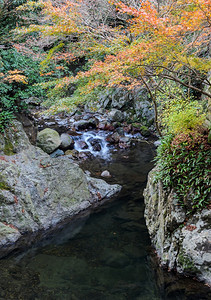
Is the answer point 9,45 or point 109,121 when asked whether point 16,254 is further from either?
point 109,121

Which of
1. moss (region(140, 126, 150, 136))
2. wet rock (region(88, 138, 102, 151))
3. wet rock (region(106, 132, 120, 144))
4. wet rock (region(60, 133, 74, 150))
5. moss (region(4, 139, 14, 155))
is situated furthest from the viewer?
moss (region(140, 126, 150, 136))

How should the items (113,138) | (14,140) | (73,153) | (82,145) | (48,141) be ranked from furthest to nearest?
1. (113,138)
2. (82,145)
3. (73,153)
4. (48,141)
5. (14,140)

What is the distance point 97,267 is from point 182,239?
2284 millimetres

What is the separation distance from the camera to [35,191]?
320 inches

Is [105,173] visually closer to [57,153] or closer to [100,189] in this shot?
[100,189]

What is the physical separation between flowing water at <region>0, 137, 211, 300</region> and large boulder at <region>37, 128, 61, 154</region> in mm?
6834

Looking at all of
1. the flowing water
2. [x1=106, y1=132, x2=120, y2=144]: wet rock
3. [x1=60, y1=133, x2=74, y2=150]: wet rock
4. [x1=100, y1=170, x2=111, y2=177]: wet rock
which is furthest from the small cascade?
the flowing water

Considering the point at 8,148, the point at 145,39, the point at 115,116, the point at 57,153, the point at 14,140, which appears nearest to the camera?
the point at 145,39

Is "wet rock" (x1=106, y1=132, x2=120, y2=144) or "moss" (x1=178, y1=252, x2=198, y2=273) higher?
"moss" (x1=178, y1=252, x2=198, y2=273)

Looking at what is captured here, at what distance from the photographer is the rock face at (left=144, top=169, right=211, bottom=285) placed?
493 centimetres

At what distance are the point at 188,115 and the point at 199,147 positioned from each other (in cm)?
90

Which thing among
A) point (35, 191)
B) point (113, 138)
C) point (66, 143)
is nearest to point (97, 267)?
point (35, 191)

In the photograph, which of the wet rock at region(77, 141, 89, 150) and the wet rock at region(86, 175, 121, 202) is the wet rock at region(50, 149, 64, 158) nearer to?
the wet rock at region(77, 141, 89, 150)

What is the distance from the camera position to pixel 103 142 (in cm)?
1772
